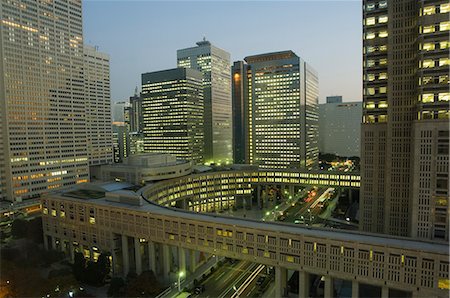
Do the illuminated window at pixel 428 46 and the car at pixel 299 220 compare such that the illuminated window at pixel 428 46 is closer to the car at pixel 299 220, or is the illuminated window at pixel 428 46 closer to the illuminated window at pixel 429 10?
the illuminated window at pixel 429 10

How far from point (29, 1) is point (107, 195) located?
112m

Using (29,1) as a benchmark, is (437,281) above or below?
below

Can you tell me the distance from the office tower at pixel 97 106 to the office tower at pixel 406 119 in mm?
149535

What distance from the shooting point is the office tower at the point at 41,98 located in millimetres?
131625

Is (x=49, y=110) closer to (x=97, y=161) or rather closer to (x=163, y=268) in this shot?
(x=97, y=161)

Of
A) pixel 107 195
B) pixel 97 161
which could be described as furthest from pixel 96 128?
pixel 107 195

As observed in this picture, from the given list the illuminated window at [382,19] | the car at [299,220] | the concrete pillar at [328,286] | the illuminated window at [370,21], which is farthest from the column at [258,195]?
the illuminated window at [382,19]

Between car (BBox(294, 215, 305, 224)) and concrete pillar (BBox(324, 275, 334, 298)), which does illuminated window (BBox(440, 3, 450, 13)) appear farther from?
car (BBox(294, 215, 305, 224))

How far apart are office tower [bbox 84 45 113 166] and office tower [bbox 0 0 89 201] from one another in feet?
28.1

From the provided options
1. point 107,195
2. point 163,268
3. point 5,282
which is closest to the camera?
point 5,282

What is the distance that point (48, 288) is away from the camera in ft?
202

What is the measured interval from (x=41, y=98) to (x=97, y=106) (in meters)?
37.7

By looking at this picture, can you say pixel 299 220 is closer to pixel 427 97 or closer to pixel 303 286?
pixel 303 286

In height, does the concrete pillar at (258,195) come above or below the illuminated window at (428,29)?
below
